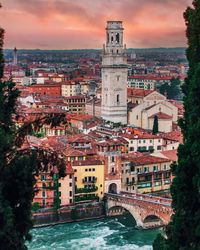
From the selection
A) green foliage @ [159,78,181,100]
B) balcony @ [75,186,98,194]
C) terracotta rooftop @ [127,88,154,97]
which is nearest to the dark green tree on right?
balcony @ [75,186,98,194]

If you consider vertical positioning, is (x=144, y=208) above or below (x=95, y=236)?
above

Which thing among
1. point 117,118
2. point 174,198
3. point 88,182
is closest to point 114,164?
point 88,182

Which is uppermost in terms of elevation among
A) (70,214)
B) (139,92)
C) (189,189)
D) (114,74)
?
(114,74)

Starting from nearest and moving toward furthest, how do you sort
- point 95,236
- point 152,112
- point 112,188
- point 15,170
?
point 15,170
point 95,236
point 112,188
point 152,112

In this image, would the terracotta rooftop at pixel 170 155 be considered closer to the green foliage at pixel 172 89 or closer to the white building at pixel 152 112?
the white building at pixel 152 112

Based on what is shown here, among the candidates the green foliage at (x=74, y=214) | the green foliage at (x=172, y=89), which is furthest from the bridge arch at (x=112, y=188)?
the green foliage at (x=172, y=89)

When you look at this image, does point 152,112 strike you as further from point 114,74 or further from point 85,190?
point 85,190

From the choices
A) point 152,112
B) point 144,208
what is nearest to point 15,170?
point 144,208

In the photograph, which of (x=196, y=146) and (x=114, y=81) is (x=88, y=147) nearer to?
(x=114, y=81)
